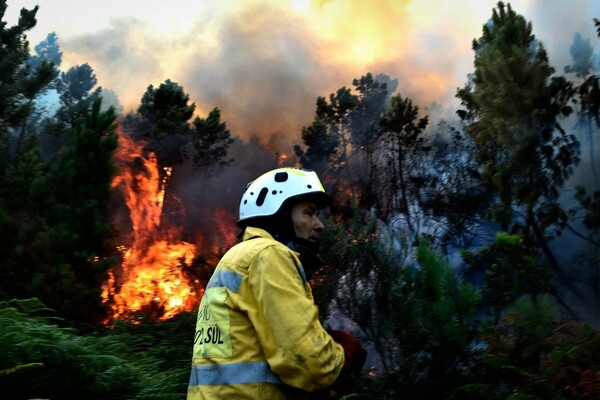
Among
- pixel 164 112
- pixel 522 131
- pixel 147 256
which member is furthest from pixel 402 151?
pixel 164 112

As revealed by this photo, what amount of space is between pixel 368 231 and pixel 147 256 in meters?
8.06

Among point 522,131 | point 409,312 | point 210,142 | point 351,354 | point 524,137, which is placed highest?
point 210,142

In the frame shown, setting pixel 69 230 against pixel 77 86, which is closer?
pixel 69 230

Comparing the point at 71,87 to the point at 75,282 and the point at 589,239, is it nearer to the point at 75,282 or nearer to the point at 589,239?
the point at 75,282

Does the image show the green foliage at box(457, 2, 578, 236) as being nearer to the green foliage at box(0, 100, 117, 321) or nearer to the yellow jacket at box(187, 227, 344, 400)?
the green foliage at box(0, 100, 117, 321)

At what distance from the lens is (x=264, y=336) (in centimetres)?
202

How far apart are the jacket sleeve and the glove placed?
0.49 ft

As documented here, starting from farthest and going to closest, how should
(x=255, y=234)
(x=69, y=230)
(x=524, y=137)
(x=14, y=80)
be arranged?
(x=14, y=80) → (x=524, y=137) → (x=69, y=230) → (x=255, y=234)

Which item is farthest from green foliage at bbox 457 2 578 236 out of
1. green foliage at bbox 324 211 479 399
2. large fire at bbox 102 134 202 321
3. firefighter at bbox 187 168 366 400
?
firefighter at bbox 187 168 366 400

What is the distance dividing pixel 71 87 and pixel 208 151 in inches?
613

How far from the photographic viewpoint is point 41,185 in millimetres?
10164

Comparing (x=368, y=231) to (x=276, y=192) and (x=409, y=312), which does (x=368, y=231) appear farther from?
(x=276, y=192)

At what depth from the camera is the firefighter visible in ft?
6.42

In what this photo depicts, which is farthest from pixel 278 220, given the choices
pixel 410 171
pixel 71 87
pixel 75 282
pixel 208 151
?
pixel 71 87
